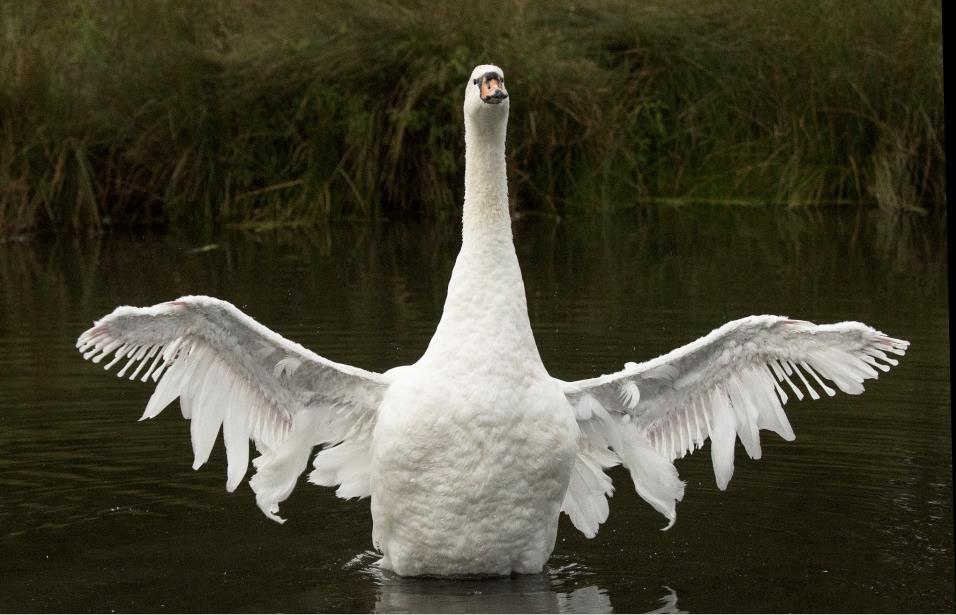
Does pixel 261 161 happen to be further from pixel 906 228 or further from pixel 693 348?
pixel 693 348

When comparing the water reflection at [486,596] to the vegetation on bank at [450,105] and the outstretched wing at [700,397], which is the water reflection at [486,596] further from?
the vegetation on bank at [450,105]

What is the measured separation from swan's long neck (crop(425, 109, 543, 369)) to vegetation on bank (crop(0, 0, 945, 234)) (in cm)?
1283

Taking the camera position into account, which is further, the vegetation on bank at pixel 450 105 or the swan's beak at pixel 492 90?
the vegetation on bank at pixel 450 105

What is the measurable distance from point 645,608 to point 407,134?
14.4 meters

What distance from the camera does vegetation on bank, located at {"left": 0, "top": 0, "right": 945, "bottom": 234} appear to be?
1984 centimetres

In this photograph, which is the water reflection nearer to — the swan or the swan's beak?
the swan

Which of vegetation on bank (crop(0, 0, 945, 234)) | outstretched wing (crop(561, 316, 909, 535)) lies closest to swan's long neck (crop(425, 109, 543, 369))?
outstretched wing (crop(561, 316, 909, 535))

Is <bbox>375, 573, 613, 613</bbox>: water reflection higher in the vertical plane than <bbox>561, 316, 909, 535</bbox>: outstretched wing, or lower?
lower

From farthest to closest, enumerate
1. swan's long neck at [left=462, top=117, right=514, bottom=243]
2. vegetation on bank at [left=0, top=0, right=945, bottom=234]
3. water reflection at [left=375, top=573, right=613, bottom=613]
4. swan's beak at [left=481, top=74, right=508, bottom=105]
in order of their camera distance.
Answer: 1. vegetation on bank at [left=0, top=0, right=945, bottom=234]
2. swan's long neck at [left=462, top=117, right=514, bottom=243]
3. swan's beak at [left=481, top=74, right=508, bottom=105]
4. water reflection at [left=375, top=573, right=613, bottom=613]

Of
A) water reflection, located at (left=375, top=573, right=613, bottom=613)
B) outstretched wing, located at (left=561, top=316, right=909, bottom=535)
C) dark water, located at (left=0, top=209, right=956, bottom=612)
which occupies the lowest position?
water reflection, located at (left=375, top=573, right=613, bottom=613)

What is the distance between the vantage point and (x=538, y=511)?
21.6 feet

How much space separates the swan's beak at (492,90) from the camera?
657 cm

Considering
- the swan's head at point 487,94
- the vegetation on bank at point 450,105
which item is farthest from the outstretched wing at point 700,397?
the vegetation on bank at point 450,105

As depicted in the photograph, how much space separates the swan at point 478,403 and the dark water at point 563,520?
0.30m
